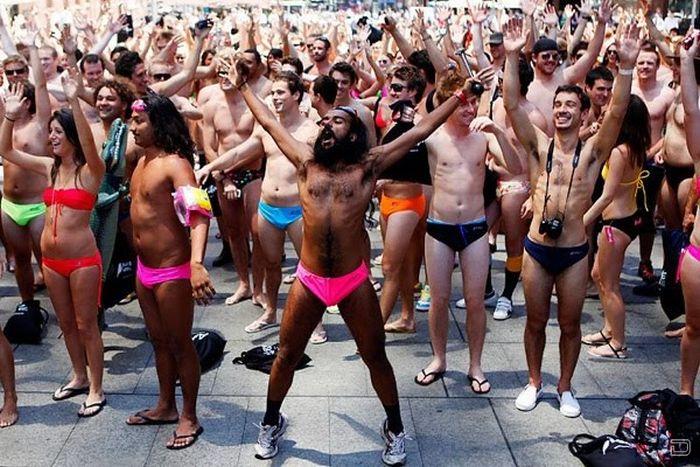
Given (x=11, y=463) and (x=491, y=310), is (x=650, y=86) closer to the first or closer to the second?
(x=491, y=310)

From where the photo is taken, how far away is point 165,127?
441 centimetres

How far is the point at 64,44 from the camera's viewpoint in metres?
5.73

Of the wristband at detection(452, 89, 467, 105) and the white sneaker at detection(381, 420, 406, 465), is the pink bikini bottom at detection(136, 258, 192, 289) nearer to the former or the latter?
the white sneaker at detection(381, 420, 406, 465)

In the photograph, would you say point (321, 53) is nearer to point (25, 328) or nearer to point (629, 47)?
point (25, 328)

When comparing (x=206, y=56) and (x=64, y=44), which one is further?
(x=206, y=56)

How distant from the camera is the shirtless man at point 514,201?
657 cm

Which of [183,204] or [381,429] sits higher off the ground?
[183,204]

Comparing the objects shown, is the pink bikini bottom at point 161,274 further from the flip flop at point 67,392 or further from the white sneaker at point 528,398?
the white sneaker at point 528,398

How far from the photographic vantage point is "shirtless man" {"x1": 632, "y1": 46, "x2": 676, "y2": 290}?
720cm

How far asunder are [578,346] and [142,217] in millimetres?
2707

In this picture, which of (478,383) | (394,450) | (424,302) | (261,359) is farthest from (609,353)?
(261,359)

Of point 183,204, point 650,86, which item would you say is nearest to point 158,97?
point 183,204

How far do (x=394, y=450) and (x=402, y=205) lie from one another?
6.84ft

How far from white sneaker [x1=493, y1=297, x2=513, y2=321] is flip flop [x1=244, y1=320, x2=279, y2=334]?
183 cm
